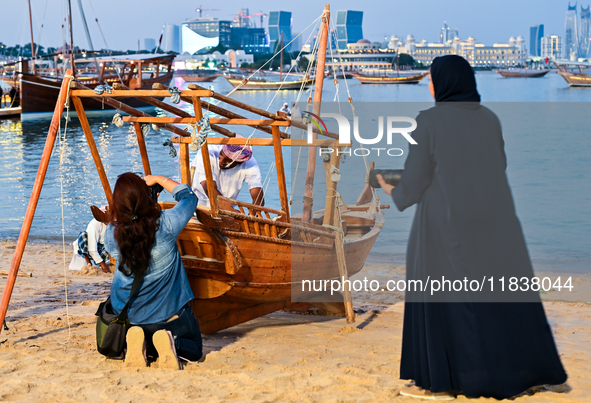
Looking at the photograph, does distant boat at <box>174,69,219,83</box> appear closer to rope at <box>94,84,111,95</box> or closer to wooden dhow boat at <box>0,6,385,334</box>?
wooden dhow boat at <box>0,6,385,334</box>

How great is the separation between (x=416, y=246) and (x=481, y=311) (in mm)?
439

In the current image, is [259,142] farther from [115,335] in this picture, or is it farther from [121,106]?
[115,335]

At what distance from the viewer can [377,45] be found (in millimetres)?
190250

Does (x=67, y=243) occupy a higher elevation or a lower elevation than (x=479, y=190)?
lower

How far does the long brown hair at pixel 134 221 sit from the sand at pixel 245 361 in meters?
0.68

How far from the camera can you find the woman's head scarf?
2947 millimetres

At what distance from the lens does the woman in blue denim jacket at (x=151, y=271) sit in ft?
12.6

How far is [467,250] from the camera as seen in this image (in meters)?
3.07

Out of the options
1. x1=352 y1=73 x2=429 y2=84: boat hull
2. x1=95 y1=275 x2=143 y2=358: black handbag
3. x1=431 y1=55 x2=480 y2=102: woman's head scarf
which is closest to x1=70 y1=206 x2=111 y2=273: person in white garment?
x1=95 y1=275 x2=143 y2=358: black handbag

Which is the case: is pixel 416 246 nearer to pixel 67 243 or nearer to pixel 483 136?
pixel 483 136

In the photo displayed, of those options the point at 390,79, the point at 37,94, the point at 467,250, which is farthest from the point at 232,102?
the point at 390,79

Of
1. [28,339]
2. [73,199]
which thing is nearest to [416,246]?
[28,339]

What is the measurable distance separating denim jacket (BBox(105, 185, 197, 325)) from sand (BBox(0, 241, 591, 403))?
1.16 ft

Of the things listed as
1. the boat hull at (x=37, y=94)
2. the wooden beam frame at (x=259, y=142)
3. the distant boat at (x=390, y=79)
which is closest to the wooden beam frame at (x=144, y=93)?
the wooden beam frame at (x=259, y=142)
